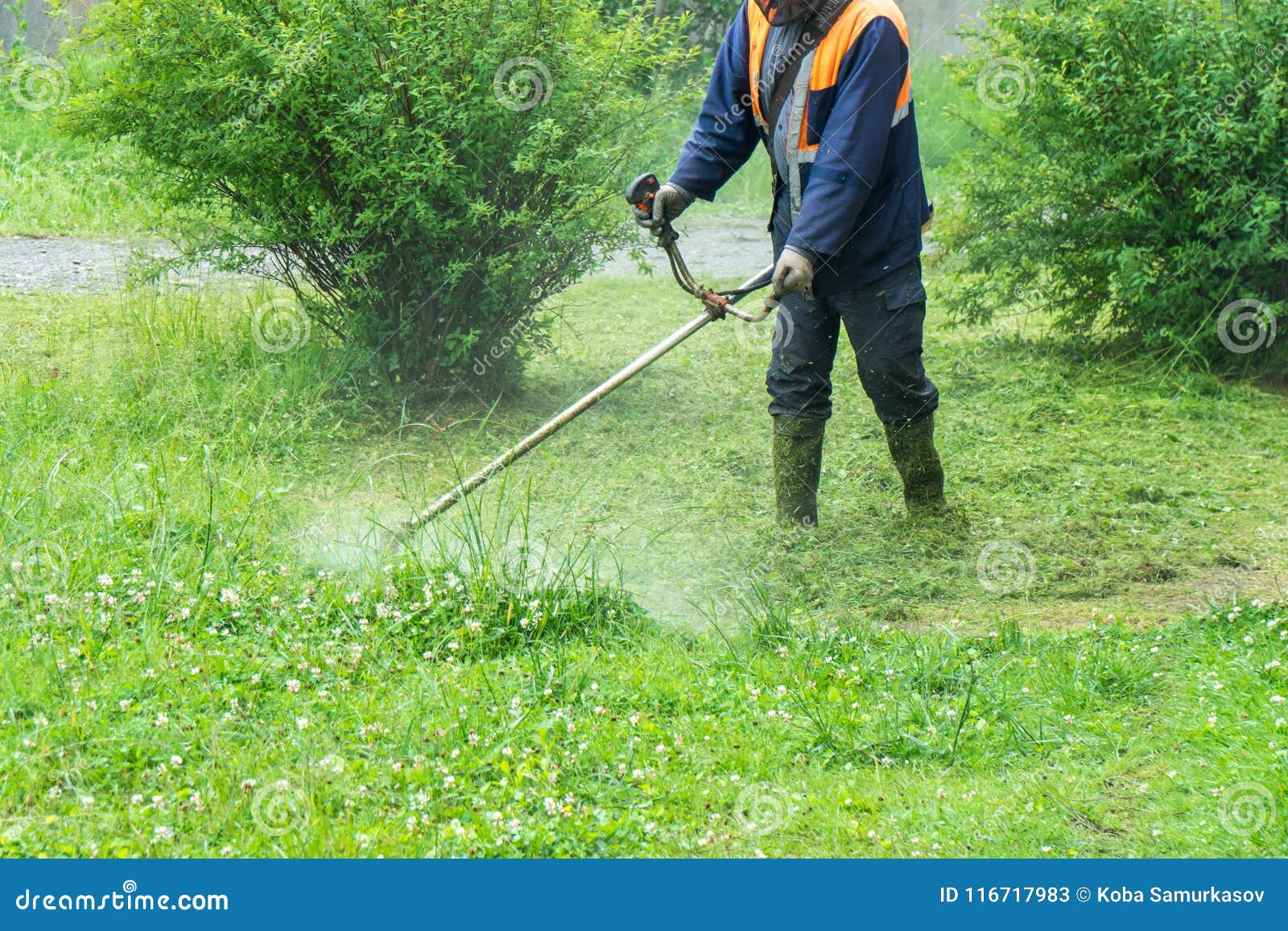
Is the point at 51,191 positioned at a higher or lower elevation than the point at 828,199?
lower

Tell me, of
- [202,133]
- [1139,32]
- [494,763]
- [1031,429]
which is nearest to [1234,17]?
[1139,32]

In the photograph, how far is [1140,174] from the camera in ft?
21.5

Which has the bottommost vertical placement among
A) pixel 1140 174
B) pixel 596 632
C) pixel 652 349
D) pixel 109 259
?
pixel 596 632

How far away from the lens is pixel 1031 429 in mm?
6117

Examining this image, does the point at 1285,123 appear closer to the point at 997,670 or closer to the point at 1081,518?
the point at 1081,518

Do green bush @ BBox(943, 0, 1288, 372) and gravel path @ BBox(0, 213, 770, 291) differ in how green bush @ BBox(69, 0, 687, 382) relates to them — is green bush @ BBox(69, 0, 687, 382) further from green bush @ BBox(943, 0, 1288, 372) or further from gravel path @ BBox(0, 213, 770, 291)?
green bush @ BBox(943, 0, 1288, 372)

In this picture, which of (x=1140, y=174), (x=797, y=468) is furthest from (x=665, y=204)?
(x=1140, y=174)

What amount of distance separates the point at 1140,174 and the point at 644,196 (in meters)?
3.18

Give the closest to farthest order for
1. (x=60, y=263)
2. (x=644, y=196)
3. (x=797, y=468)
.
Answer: (x=644, y=196) < (x=797, y=468) < (x=60, y=263)

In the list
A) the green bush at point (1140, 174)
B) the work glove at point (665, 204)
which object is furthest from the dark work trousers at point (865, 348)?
the green bush at point (1140, 174)

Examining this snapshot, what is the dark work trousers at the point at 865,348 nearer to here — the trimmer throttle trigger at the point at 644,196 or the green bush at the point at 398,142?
the trimmer throttle trigger at the point at 644,196

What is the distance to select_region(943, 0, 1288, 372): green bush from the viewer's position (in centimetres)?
624

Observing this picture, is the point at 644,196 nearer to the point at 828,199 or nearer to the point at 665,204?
the point at 665,204

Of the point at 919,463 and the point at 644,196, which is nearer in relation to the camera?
the point at 644,196
